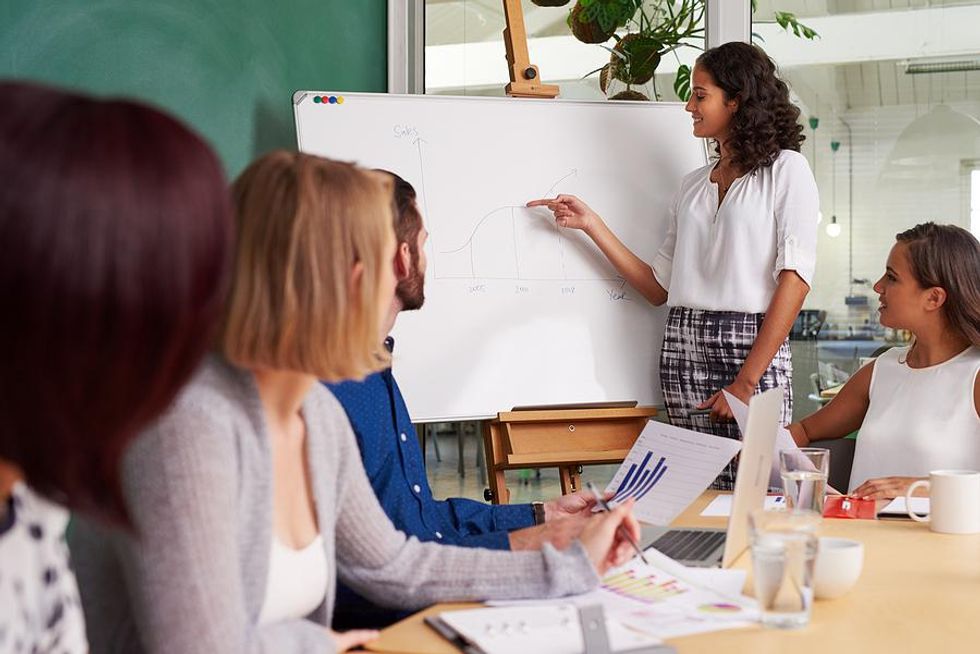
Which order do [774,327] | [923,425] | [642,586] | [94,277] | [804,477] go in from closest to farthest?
[94,277] < [642,586] < [804,477] < [923,425] < [774,327]

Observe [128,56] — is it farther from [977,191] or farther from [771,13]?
[977,191]

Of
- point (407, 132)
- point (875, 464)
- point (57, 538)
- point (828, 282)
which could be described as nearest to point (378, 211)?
point (57, 538)

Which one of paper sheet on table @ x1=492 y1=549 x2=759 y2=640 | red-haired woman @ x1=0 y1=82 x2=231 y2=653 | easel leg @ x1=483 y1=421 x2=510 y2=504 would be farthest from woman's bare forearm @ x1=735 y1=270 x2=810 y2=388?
red-haired woman @ x1=0 y1=82 x2=231 y2=653

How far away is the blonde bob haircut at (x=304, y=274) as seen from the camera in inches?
45.6

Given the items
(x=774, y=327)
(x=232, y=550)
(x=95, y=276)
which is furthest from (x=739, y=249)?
(x=95, y=276)

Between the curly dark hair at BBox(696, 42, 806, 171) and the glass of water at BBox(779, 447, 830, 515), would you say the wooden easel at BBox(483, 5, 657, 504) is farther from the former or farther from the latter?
the glass of water at BBox(779, 447, 830, 515)

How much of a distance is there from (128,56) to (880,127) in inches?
92.1

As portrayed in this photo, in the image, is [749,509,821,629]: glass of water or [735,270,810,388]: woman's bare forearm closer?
[749,509,821,629]: glass of water

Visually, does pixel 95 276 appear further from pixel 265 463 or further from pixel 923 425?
pixel 923 425

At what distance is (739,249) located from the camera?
304cm

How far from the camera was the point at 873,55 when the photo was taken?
12.1 feet

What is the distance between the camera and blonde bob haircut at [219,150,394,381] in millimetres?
1159

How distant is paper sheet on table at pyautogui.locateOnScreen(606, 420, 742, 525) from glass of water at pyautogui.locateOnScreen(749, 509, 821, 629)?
0.44 m

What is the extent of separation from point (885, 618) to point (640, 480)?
62 cm
